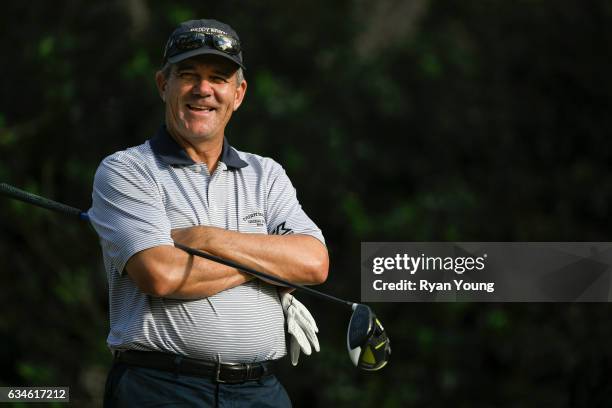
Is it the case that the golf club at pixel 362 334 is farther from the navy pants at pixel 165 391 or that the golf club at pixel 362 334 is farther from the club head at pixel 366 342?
the navy pants at pixel 165 391

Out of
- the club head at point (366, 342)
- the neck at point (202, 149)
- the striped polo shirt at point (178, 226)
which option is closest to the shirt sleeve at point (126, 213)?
the striped polo shirt at point (178, 226)

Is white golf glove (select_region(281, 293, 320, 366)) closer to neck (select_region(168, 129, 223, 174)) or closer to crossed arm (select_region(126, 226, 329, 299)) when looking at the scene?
crossed arm (select_region(126, 226, 329, 299))

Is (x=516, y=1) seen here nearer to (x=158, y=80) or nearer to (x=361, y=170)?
(x=361, y=170)

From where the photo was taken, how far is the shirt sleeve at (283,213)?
377 cm

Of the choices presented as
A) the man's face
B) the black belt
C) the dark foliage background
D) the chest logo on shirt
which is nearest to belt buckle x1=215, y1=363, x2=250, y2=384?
the black belt

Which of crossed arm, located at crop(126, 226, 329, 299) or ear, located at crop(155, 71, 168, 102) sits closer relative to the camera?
crossed arm, located at crop(126, 226, 329, 299)

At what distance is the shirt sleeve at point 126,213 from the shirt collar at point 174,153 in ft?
0.37

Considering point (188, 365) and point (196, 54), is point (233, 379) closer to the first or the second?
point (188, 365)

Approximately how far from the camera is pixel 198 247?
11.3ft

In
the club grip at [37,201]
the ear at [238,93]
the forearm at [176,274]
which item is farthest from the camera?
the ear at [238,93]

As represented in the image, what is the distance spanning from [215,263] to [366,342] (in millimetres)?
520

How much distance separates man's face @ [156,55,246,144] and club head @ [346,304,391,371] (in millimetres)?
814

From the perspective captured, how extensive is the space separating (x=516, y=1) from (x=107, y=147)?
17.1 ft

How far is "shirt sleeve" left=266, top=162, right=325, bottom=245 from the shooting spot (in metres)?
3.77
